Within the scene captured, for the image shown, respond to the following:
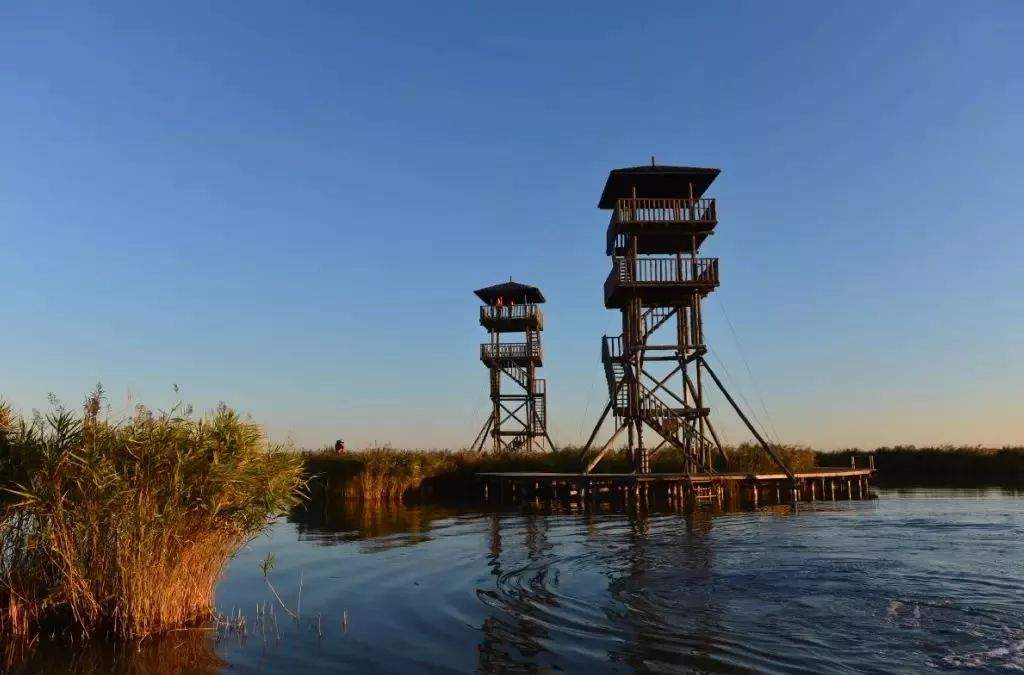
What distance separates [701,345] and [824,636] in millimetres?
20160

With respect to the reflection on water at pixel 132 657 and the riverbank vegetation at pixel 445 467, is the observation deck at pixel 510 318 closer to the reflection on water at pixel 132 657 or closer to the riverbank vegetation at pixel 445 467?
the riverbank vegetation at pixel 445 467

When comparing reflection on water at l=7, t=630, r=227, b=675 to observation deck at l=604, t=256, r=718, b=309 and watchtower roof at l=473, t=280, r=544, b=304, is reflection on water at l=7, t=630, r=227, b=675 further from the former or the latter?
watchtower roof at l=473, t=280, r=544, b=304

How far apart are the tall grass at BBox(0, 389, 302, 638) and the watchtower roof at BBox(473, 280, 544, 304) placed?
36360 mm

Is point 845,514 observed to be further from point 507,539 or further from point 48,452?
point 48,452

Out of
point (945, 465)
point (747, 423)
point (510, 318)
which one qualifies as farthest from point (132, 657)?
point (945, 465)

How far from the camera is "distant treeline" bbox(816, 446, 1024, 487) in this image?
44656 mm

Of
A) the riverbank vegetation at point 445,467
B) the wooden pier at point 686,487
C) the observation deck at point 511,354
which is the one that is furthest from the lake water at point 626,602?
the observation deck at point 511,354

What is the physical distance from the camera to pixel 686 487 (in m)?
29.0

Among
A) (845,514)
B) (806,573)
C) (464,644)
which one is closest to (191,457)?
(464,644)

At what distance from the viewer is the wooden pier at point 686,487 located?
2828 cm

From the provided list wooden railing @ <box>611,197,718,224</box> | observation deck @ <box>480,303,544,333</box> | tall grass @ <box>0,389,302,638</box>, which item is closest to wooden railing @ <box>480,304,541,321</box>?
observation deck @ <box>480,303,544,333</box>

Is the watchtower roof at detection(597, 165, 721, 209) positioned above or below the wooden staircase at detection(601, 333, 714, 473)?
above

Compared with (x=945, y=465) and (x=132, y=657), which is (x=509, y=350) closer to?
(x=945, y=465)

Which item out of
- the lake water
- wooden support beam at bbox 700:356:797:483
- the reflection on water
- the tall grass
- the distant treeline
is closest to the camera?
the reflection on water
